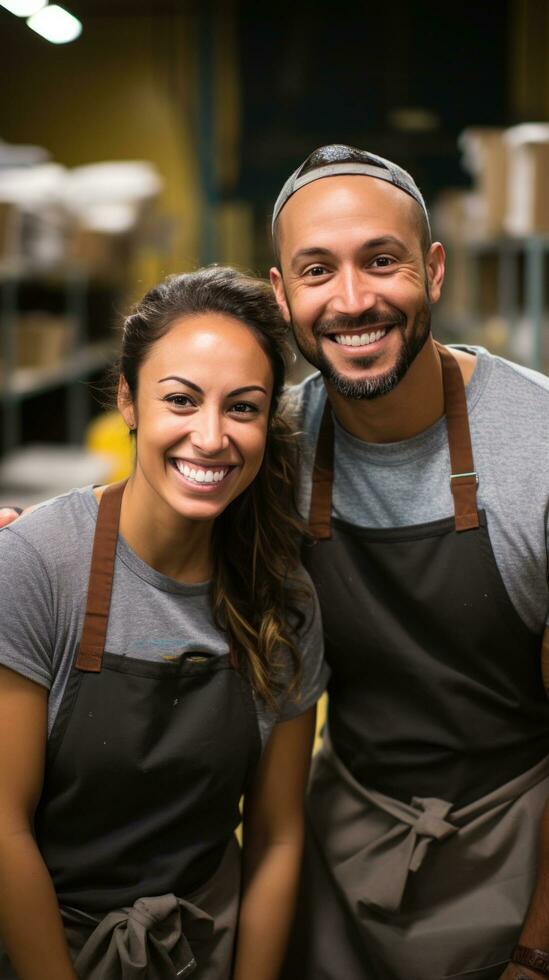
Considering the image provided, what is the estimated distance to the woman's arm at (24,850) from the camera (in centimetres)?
147

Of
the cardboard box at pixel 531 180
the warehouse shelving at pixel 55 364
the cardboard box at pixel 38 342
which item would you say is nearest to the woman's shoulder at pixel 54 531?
the cardboard box at pixel 531 180

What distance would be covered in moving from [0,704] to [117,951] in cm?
42

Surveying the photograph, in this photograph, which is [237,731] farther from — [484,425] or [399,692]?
[484,425]

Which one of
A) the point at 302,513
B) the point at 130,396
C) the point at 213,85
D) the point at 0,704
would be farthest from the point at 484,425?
the point at 213,85

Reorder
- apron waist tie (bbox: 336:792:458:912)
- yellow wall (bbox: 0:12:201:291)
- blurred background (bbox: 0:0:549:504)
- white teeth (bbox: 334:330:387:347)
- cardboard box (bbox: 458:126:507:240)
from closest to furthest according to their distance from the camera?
white teeth (bbox: 334:330:387:347), apron waist tie (bbox: 336:792:458:912), cardboard box (bbox: 458:126:507:240), blurred background (bbox: 0:0:549:504), yellow wall (bbox: 0:12:201:291)

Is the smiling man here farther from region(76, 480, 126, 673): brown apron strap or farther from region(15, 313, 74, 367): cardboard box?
region(15, 313, 74, 367): cardboard box

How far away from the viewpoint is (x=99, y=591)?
1538 millimetres

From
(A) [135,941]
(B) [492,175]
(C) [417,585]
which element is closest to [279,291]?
(C) [417,585]

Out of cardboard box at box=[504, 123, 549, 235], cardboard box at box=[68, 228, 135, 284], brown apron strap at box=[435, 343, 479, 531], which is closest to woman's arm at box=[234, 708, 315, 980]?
brown apron strap at box=[435, 343, 479, 531]

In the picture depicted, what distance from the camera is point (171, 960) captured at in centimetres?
157

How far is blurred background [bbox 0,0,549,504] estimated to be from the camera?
5551 mm

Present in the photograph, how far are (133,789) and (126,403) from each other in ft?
1.96

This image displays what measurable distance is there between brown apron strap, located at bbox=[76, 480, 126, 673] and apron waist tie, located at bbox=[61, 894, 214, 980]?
0.37 metres

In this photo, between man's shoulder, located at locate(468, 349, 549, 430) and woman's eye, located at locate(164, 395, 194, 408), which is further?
man's shoulder, located at locate(468, 349, 549, 430)
